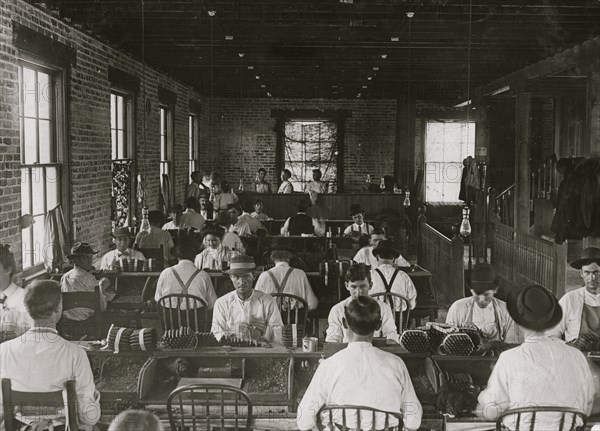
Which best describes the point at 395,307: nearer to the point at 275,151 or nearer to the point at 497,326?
the point at 497,326

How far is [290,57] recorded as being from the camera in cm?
1438

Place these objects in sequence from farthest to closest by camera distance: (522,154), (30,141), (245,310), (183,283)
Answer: (522,154) → (30,141) → (183,283) → (245,310)

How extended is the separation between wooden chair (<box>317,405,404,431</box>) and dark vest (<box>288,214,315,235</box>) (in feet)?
28.3

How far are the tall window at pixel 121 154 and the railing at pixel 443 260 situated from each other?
17.5ft

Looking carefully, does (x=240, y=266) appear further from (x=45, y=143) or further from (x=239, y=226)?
(x=239, y=226)

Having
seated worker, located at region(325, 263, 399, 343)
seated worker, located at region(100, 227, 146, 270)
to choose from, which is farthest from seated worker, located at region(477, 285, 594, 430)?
seated worker, located at region(100, 227, 146, 270)

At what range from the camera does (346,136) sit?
22953 mm

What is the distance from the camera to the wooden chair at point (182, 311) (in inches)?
289

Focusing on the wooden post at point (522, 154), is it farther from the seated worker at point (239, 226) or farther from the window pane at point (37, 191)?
the window pane at point (37, 191)

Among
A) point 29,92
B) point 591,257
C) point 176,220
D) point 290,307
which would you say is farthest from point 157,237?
point 591,257

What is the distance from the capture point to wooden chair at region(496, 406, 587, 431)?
13.1ft

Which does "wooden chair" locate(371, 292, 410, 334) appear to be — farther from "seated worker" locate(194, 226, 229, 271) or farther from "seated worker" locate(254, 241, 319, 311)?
"seated worker" locate(194, 226, 229, 271)

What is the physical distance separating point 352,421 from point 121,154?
10062 mm

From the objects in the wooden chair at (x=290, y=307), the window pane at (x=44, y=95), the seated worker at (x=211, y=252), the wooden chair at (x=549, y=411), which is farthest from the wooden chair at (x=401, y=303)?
the window pane at (x=44, y=95)
